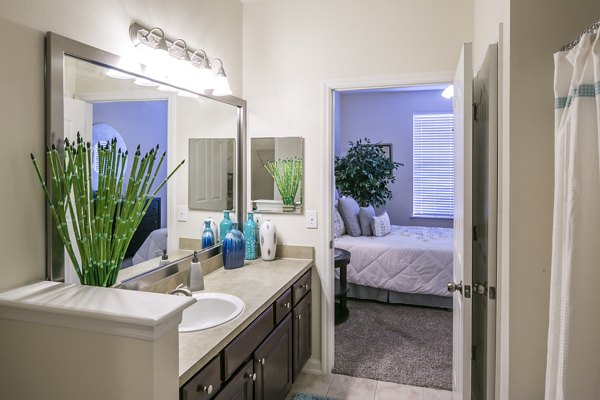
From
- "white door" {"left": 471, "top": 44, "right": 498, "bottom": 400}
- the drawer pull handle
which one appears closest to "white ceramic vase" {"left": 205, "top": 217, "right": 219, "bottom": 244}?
the drawer pull handle

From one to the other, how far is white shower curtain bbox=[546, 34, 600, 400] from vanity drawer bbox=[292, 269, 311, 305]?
4.90 feet

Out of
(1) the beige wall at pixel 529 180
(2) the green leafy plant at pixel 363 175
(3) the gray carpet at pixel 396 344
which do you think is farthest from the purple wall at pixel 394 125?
(1) the beige wall at pixel 529 180

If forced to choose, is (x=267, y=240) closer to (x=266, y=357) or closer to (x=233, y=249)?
(x=233, y=249)

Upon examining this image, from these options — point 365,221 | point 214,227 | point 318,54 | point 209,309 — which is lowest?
point 209,309

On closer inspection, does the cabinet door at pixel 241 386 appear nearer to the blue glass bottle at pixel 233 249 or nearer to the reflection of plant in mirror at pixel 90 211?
the reflection of plant in mirror at pixel 90 211

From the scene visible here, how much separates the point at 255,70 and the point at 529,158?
199cm

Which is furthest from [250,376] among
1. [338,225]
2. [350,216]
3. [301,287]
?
[350,216]

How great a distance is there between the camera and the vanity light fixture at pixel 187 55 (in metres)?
1.83

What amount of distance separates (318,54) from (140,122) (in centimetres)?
137

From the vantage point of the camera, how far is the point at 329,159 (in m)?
2.77

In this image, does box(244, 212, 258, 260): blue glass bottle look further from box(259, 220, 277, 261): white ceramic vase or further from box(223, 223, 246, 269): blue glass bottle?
box(223, 223, 246, 269): blue glass bottle

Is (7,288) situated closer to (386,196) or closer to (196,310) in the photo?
(196,310)

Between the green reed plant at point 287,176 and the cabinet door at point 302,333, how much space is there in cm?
69

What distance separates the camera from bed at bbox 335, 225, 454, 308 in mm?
4059
